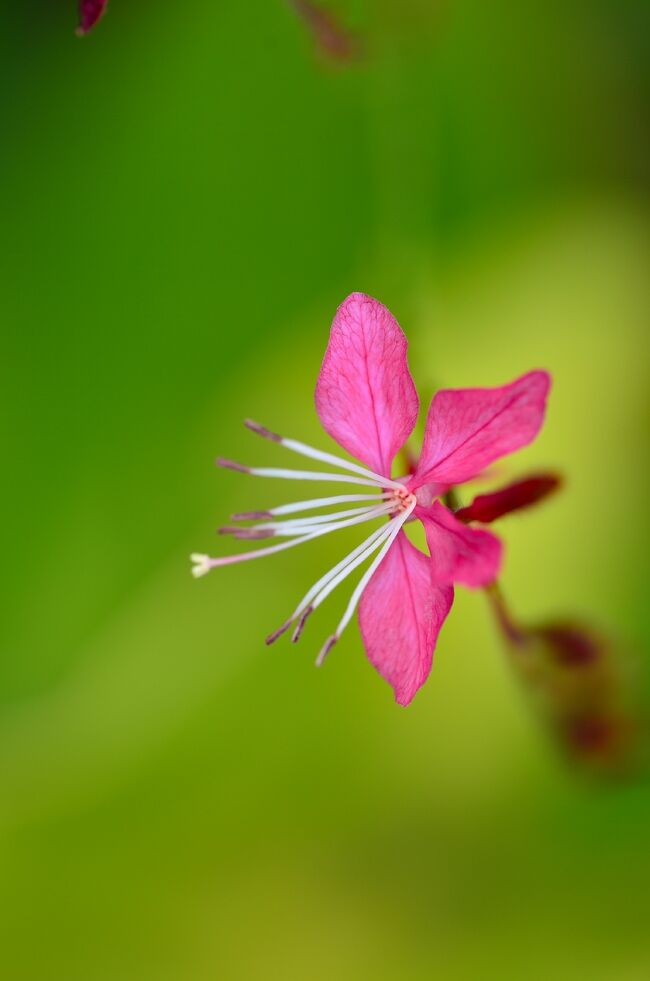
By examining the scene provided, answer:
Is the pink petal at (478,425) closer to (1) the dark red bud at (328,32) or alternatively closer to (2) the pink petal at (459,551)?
(2) the pink petal at (459,551)

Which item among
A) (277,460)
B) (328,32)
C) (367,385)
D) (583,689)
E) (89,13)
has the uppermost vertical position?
(328,32)

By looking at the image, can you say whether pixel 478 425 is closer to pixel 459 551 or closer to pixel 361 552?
pixel 459 551

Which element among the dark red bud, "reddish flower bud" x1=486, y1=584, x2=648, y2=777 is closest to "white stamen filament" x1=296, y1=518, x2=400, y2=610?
"reddish flower bud" x1=486, y1=584, x2=648, y2=777

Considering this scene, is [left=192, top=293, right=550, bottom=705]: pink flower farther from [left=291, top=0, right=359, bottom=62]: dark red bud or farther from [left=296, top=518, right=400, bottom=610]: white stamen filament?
[left=291, top=0, right=359, bottom=62]: dark red bud

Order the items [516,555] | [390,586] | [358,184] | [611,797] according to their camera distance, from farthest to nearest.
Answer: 1. [358,184]
2. [516,555]
3. [611,797]
4. [390,586]

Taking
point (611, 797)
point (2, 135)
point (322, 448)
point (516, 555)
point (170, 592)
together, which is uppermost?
point (2, 135)

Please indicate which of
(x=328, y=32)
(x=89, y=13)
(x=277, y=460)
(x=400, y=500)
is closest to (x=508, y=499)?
(x=400, y=500)

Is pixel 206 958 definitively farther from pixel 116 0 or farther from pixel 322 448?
pixel 116 0

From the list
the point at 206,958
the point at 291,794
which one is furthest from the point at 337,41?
the point at 206,958
